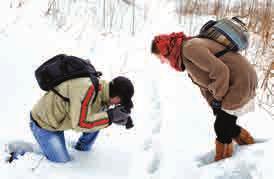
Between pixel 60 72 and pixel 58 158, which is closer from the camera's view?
pixel 60 72

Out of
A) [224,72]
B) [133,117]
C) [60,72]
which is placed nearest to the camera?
[224,72]

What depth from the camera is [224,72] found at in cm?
213

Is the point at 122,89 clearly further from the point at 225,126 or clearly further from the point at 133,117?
the point at 133,117

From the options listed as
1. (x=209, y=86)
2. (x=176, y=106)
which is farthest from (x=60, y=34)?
(x=209, y=86)

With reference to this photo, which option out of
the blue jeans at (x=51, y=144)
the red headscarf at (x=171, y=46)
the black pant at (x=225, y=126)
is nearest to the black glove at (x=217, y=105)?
the black pant at (x=225, y=126)

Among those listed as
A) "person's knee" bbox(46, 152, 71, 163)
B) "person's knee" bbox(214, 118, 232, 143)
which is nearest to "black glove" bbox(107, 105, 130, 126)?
"person's knee" bbox(46, 152, 71, 163)

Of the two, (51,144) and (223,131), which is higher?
(223,131)

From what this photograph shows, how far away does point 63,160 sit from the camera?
2.54 m

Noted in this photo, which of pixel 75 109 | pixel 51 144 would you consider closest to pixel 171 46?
pixel 75 109

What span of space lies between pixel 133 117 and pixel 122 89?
0.96 metres

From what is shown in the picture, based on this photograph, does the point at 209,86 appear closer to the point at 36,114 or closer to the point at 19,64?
the point at 36,114

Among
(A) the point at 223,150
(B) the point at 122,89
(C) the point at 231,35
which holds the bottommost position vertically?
(A) the point at 223,150

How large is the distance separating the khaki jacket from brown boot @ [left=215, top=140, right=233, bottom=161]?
702 mm

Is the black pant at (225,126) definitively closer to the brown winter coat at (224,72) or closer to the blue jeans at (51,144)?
the brown winter coat at (224,72)
